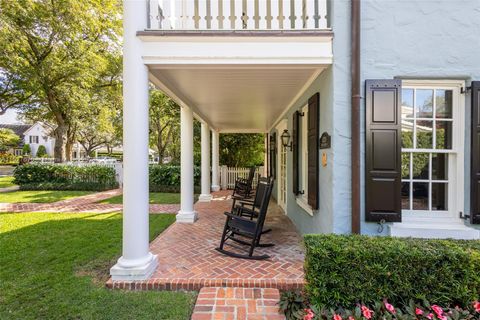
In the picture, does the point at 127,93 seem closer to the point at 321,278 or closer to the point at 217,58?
the point at 217,58

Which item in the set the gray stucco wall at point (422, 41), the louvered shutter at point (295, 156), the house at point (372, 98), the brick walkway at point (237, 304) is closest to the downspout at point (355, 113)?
the house at point (372, 98)

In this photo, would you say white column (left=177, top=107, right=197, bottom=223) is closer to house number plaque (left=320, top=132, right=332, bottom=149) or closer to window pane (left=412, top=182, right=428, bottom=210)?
house number plaque (left=320, top=132, right=332, bottom=149)

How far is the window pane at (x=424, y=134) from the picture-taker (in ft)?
11.4

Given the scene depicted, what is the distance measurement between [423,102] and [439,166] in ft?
3.07

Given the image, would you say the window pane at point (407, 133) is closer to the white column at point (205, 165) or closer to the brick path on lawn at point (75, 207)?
the brick path on lawn at point (75, 207)

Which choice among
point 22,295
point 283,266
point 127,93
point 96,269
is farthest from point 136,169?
point 283,266

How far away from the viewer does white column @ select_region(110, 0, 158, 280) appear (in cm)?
332

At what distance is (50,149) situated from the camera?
42.2 metres

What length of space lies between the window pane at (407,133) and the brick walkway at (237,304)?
8.81 ft

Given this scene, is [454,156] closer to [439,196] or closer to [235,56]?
[439,196]

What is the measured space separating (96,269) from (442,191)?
515 centimetres

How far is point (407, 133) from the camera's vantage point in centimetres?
350

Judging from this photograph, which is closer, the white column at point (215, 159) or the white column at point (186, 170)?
the white column at point (186, 170)

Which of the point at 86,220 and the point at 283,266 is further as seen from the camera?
the point at 86,220
